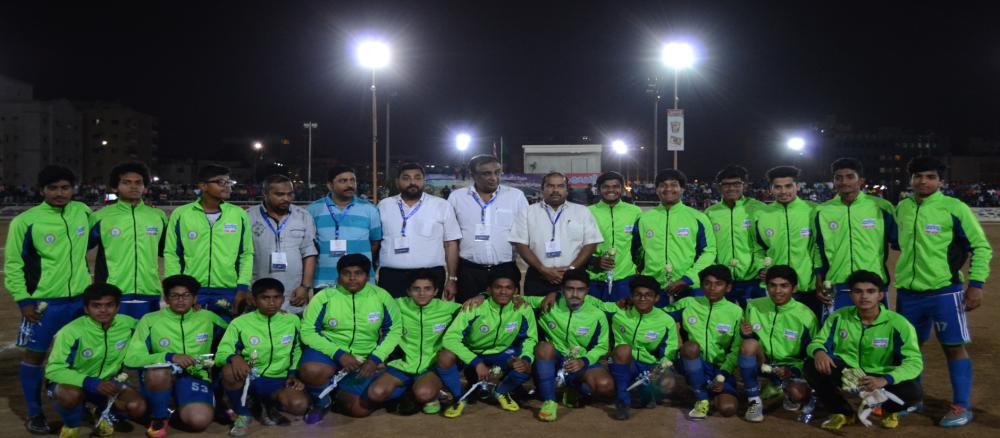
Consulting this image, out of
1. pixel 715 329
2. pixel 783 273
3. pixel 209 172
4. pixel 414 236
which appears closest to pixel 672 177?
pixel 783 273

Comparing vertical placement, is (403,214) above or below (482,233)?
above

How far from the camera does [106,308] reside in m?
5.62

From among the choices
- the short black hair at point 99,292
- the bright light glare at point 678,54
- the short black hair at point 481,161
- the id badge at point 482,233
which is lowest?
the short black hair at point 99,292

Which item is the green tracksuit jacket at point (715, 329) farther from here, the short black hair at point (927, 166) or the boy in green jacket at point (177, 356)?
the boy in green jacket at point (177, 356)

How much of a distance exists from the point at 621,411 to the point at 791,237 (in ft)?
8.11

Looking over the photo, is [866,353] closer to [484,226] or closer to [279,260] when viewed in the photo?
[484,226]

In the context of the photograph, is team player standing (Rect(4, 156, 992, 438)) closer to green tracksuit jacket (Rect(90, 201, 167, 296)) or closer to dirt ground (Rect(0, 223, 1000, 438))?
green tracksuit jacket (Rect(90, 201, 167, 296))

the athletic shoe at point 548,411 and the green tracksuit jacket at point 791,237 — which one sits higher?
the green tracksuit jacket at point 791,237

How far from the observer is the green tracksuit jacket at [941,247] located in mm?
5875

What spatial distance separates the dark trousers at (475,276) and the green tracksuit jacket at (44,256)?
325 cm

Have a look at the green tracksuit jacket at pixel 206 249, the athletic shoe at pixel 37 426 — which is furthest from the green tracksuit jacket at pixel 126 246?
the athletic shoe at pixel 37 426

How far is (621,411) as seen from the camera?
19.4 feet

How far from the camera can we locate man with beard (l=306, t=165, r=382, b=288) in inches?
270

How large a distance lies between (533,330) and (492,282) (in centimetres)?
56
